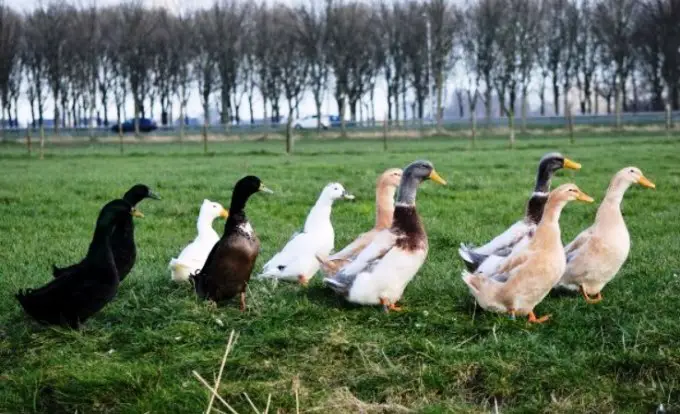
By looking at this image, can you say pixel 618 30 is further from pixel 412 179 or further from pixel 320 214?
pixel 412 179

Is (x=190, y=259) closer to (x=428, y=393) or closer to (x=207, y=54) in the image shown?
(x=428, y=393)

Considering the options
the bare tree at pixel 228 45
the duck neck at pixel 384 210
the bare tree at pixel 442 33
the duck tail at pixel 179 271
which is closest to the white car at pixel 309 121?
the bare tree at pixel 228 45

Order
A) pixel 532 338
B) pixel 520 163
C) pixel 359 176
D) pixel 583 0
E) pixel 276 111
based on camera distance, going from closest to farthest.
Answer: pixel 532 338, pixel 359 176, pixel 520 163, pixel 583 0, pixel 276 111

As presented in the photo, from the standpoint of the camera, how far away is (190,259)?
7.65 meters

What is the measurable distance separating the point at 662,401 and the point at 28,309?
4315 millimetres

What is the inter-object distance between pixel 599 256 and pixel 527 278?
33.2 inches

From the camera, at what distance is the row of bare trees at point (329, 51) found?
210 ft

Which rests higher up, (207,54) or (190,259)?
(207,54)

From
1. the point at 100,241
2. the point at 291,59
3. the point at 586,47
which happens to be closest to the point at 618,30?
the point at 586,47

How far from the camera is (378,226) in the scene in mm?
7738

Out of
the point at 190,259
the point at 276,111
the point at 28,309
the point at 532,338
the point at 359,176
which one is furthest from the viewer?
the point at 276,111

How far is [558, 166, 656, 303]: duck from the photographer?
6734mm

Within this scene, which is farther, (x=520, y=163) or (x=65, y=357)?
(x=520, y=163)

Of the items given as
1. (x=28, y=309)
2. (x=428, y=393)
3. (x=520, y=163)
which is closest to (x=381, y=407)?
(x=428, y=393)
